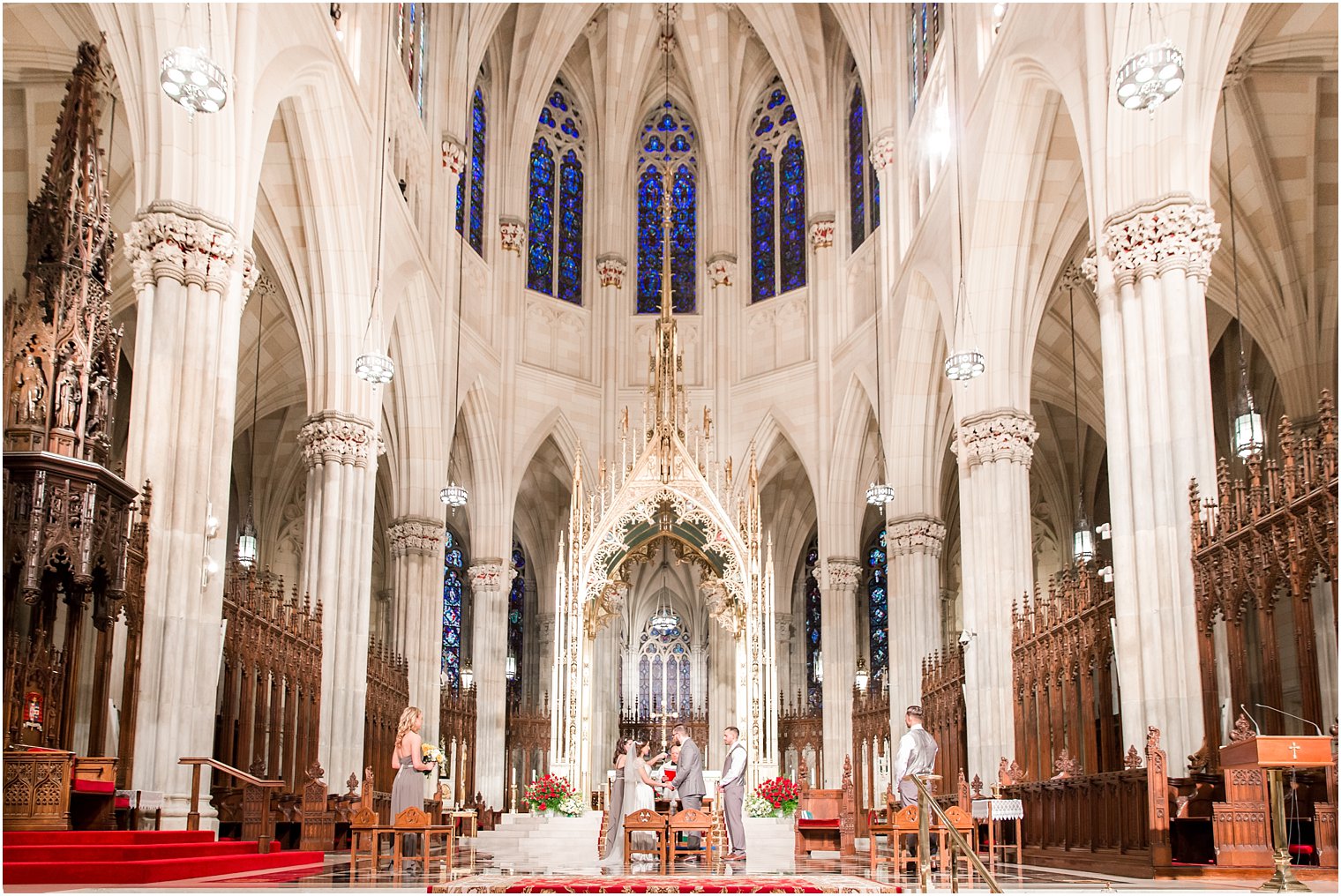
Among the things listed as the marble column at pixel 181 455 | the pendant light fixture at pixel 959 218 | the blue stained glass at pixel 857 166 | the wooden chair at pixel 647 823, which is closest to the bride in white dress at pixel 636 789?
the wooden chair at pixel 647 823

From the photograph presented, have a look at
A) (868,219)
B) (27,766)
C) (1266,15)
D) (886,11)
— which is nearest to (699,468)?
(868,219)

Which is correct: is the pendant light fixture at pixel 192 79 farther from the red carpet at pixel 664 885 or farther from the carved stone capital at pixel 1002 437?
the carved stone capital at pixel 1002 437

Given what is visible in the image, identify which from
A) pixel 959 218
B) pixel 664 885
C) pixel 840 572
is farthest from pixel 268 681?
pixel 840 572

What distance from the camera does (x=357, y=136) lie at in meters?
20.2

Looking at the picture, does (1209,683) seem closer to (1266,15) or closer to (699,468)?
(1266,15)

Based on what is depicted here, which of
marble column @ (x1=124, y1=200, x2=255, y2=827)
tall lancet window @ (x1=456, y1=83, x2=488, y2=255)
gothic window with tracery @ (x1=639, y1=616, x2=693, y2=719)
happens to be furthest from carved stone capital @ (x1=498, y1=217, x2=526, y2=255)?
marble column @ (x1=124, y1=200, x2=255, y2=827)

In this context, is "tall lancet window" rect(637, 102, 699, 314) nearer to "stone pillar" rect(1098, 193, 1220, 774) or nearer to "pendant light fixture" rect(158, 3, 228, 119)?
"stone pillar" rect(1098, 193, 1220, 774)

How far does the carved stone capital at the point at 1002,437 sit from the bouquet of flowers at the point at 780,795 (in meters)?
6.32

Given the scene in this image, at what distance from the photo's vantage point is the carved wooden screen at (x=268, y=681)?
15555mm

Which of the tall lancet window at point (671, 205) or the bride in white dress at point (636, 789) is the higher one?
the tall lancet window at point (671, 205)

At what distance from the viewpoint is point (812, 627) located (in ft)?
120

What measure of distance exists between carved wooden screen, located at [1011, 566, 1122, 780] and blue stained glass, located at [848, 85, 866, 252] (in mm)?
12791

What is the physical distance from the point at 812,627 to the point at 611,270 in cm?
1141

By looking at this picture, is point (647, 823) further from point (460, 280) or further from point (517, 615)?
point (517, 615)
